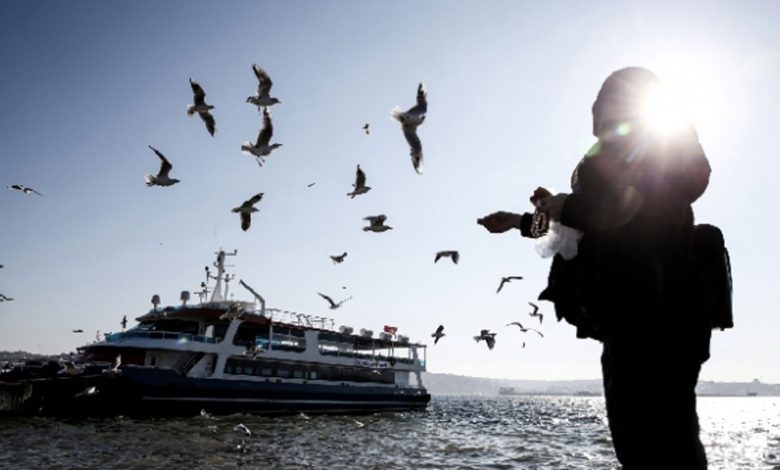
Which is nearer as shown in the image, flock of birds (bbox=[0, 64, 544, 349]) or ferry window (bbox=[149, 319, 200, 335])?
flock of birds (bbox=[0, 64, 544, 349])

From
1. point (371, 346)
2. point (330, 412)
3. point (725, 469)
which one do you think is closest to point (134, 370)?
point (330, 412)

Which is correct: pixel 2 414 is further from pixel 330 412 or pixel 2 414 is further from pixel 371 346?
pixel 371 346

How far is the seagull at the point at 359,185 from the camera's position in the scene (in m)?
14.9

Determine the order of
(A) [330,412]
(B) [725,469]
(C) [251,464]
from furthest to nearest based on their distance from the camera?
(A) [330,412] < (B) [725,469] < (C) [251,464]

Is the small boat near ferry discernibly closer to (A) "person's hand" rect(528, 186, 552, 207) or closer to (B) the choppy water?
(B) the choppy water

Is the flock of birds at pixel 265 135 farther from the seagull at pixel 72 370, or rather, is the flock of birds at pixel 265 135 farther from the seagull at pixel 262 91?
the seagull at pixel 72 370

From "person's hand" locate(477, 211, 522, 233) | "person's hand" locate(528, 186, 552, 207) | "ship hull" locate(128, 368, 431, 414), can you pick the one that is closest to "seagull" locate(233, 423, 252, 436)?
"ship hull" locate(128, 368, 431, 414)

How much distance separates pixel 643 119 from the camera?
257 centimetres

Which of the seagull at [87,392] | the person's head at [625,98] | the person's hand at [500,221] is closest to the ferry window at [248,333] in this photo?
the seagull at [87,392]

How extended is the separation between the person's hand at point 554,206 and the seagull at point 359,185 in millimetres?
12568

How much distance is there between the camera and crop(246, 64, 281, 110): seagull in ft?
45.4

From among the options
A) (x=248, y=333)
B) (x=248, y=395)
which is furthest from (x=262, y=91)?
(x=248, y=333)

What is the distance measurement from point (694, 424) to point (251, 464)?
43.0 ft

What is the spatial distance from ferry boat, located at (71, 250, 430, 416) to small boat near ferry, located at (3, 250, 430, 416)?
0.05 metres
